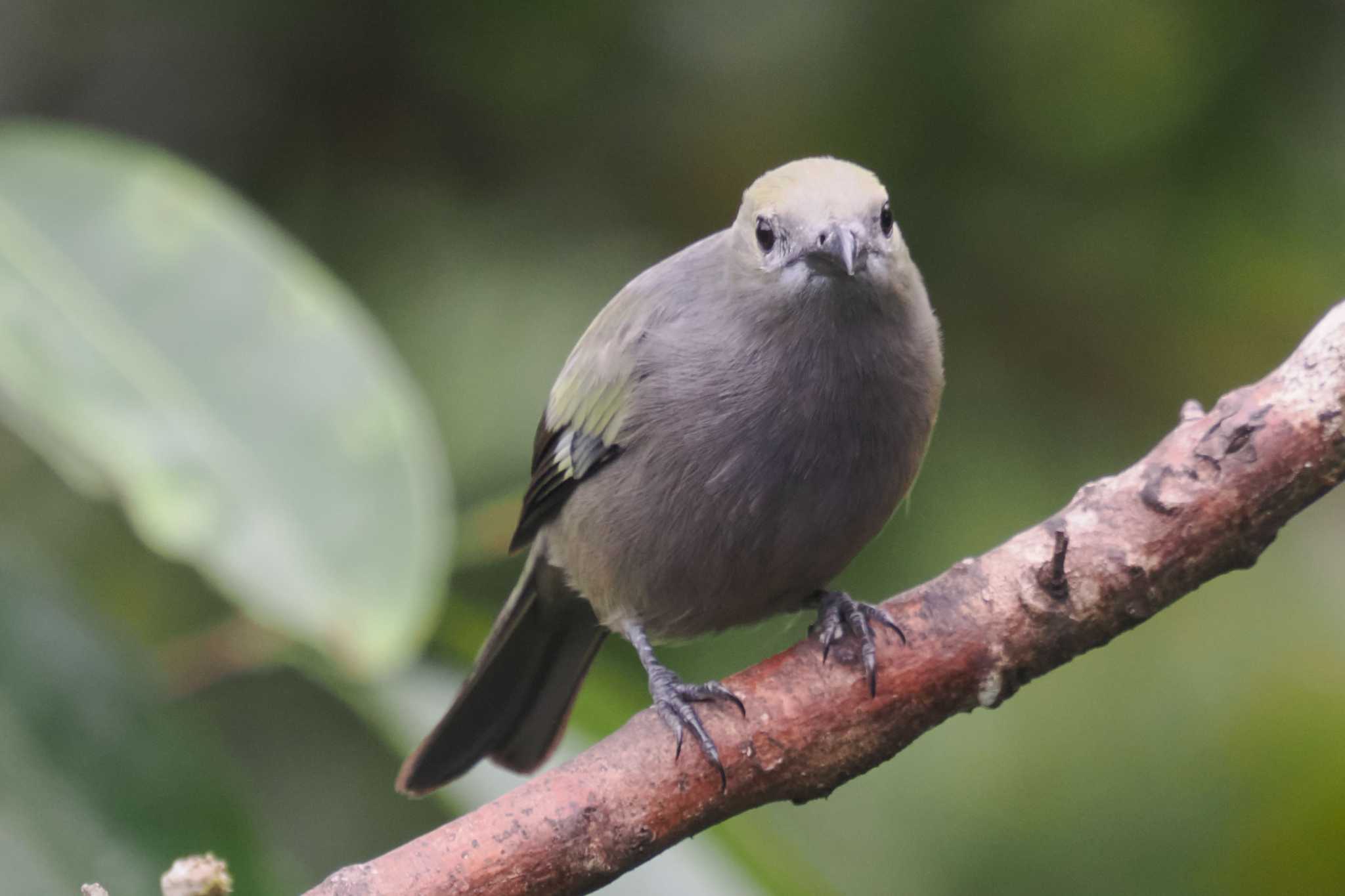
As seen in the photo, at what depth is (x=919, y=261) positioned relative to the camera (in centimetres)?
547

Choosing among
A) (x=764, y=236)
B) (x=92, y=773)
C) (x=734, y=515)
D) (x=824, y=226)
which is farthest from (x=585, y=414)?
(x=92, y=773)

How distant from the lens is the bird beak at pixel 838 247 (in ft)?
9.91

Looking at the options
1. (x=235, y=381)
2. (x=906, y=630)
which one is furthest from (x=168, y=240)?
(x=906, y=630)

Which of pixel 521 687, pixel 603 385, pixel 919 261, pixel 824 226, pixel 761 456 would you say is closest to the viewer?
pixel 824 226

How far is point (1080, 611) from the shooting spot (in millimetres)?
2799

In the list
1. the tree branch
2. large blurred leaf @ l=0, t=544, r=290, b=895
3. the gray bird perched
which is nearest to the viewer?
the tree branch

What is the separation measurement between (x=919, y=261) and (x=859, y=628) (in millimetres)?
2792

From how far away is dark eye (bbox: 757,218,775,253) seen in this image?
3229 mm

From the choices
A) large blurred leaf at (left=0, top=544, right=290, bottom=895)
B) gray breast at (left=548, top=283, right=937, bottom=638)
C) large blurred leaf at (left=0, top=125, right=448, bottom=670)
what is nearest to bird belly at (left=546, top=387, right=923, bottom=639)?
gray breast at (left=548, top=283, right=937, bottom=638)

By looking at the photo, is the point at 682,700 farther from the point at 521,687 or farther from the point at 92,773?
Answer: the point at 92,773

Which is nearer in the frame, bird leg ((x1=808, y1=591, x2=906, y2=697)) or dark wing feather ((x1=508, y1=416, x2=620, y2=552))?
bird leg ((x1=808, y1=591, x2=906, y2=697))

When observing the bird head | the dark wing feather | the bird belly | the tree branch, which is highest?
the dark wing feather

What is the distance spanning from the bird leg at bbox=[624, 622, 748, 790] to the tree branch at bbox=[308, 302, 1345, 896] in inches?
0.8

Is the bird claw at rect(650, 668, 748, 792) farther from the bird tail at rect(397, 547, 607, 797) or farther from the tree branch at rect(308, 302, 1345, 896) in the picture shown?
the bird tail at rect(397, 547, 607, 797)
